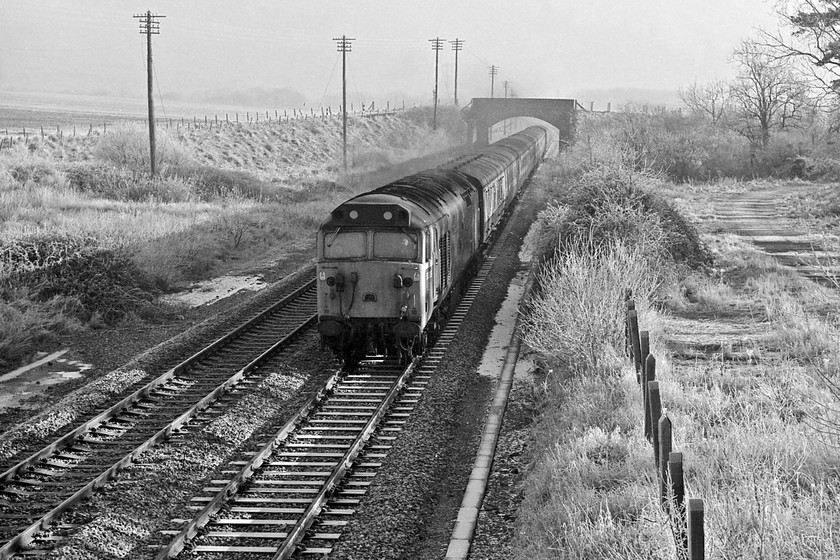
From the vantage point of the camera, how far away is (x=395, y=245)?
1502 centimetres

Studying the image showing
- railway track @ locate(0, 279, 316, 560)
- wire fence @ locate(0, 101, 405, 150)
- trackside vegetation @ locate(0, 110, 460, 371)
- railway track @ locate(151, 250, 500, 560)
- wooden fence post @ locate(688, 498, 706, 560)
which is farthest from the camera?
wire fence @ locate(0, 101, 405, 150)

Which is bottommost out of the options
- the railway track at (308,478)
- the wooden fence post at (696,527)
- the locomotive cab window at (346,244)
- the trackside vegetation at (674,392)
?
the railway track at (308,478)

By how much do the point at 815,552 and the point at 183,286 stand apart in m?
20.2

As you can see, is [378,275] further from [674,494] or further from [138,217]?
[138,217]

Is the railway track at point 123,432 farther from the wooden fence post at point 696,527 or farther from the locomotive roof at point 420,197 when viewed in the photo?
the wooden fence post at point 696,527

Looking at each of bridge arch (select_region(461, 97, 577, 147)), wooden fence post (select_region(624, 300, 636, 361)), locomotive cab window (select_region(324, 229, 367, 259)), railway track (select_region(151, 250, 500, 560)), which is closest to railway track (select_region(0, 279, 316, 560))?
railway track (select_region(151, 250, 500, 560))

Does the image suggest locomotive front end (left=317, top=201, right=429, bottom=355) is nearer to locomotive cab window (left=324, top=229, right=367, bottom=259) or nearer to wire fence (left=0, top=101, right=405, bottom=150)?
locomotive cab window (left=324, top=229, right=367, bottom=259)

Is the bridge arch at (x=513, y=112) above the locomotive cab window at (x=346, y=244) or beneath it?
above

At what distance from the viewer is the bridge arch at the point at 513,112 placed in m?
83.2

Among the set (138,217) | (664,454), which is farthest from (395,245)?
(138,217)

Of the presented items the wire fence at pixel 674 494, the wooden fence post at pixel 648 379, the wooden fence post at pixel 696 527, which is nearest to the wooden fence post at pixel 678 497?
the wire fence at pixel 674 494

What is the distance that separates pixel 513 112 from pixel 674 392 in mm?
74754

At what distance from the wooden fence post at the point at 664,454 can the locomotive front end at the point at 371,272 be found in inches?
296

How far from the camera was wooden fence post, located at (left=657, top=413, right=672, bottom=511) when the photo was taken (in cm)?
749
